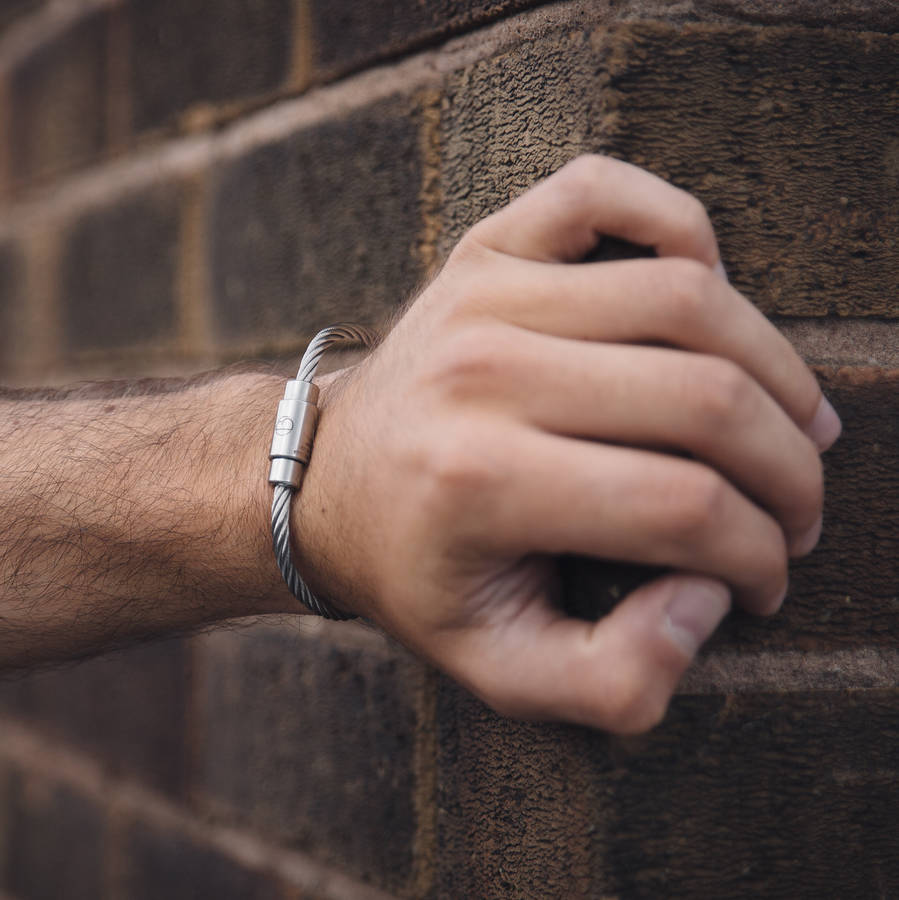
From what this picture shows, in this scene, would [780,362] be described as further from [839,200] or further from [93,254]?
[93,254]

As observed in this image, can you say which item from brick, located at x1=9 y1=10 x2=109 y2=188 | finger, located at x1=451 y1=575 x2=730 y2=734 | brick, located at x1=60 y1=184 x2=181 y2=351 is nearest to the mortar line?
finger, located at x1=451 y1=575 x2=730 y2=734

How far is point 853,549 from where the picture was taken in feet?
2.39

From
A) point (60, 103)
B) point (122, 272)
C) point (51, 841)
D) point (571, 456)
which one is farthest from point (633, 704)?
point (60, 103)

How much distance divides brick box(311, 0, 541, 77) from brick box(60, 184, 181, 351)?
1.30ft

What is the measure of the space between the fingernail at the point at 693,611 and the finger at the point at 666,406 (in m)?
0.06

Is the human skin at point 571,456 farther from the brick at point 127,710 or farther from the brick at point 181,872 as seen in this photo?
the brick at point 127,710

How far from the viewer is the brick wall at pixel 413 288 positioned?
2.35ft

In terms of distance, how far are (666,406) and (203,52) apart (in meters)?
1.00

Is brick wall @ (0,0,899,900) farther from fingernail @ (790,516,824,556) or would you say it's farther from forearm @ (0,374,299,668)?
forearm @ (0,374,299,668)

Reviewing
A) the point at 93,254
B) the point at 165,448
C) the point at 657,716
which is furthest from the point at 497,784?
the point at 93,254

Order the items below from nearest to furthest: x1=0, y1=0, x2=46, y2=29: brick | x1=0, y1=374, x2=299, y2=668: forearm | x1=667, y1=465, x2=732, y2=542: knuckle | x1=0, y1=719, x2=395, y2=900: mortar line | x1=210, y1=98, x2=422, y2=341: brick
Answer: x1=667, y1=465, x2=732, y2=542: knuckle < x1=0, y1=374, x2=299, y2=668: forearm < x1=210, y1=98, x2=422, y2=341: brick < x1=0, y1=719, x2=395, y2=900: mortar line < x1=0, y1=0, x2=46, y2=29: brick

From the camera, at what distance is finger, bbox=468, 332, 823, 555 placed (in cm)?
54

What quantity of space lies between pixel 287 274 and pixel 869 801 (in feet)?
2.61

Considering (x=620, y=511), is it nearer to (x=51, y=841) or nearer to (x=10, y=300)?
(x=51, y=841)
